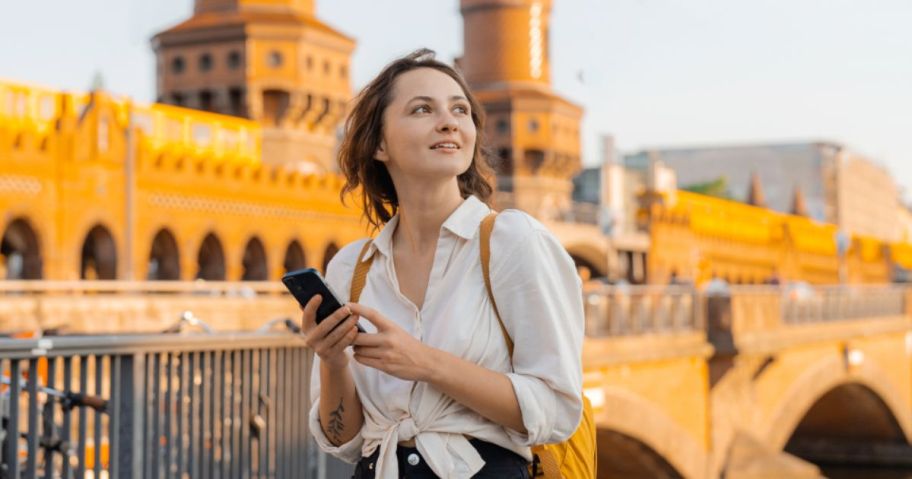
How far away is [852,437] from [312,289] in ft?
98.9

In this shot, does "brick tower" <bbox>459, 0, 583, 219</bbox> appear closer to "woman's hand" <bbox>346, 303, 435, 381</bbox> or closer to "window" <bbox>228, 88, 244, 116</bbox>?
"window" <bbox>228, 88, 244, 116</bbox>

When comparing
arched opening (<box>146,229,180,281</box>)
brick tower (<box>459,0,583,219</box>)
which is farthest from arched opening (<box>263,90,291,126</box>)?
brick tower (<box>459,0,583,219</box>)

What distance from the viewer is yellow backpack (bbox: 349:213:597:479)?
8.17ft

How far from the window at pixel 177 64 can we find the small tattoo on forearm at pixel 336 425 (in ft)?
151

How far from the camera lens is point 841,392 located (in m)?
28.8

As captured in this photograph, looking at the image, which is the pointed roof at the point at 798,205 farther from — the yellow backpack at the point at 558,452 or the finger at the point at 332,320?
the finger at the point at 332,320

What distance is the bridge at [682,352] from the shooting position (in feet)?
50.7

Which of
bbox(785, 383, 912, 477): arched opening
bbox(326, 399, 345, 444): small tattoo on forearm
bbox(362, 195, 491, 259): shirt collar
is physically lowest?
bbox(785, 383, 912, 477): arched opening

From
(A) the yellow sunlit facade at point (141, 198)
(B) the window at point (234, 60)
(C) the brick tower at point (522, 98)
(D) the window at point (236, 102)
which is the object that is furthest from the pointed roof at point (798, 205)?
(A) the yellow sunlit facade at point (141, 198)

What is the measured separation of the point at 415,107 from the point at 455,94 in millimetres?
82

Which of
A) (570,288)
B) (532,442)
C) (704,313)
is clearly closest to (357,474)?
(532,442)

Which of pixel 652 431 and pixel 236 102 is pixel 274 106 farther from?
pixel 652 431

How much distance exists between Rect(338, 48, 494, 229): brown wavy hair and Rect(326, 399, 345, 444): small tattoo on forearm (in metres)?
0.43

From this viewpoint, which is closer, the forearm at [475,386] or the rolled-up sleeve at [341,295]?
the forearm at [475,386]
